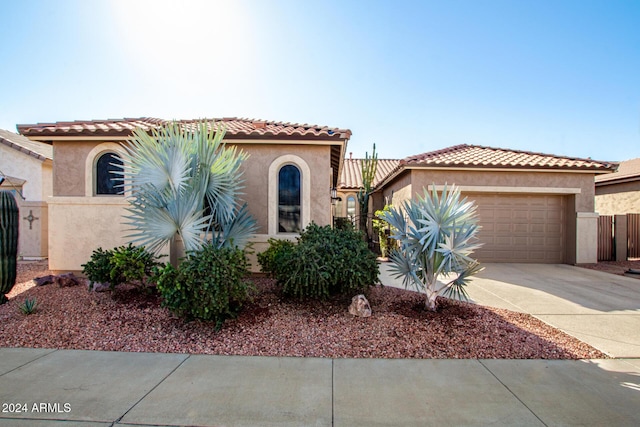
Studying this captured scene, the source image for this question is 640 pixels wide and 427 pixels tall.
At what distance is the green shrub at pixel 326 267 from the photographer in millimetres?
5922

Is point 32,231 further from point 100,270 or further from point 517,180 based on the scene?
point 517,180

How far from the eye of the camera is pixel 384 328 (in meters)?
5.46

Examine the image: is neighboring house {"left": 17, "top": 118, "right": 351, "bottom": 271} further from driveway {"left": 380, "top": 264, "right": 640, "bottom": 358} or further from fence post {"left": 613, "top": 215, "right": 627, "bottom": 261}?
fence post {"left": 613, "top": 215, "right": 627, "bottom": 261}

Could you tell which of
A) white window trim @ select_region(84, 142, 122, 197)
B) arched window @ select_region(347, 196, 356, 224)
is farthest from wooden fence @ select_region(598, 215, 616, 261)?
white window trim @ select_region(84, 142, 122, 197)

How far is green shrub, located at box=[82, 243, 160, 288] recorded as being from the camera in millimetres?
6426

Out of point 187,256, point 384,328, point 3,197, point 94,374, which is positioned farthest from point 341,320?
point 3,197

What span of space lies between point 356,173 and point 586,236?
14.0m

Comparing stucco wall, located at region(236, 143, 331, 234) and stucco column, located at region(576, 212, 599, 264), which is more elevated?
stucco wall, located at region(236, 143, 331, 234)

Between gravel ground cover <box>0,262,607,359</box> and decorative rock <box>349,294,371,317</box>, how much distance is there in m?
0.12

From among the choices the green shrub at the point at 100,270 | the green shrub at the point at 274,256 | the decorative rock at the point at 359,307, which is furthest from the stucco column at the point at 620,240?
the green shrub at the point at 100,270

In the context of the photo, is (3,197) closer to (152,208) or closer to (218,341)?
(152,208)

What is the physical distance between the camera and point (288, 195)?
9.01m

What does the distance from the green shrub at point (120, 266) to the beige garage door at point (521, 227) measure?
1104 centimetres

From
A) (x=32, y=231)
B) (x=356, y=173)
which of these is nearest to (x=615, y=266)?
(x=356, y=173)
